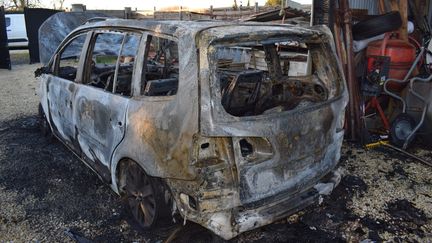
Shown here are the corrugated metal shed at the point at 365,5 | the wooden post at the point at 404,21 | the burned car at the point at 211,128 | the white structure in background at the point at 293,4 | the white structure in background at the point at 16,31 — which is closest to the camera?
the burned car at the point at 211,128

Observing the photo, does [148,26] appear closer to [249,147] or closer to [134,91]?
[134,91]

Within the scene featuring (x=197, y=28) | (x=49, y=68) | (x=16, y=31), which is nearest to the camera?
(x=197, y=28)

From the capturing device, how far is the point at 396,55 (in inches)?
210

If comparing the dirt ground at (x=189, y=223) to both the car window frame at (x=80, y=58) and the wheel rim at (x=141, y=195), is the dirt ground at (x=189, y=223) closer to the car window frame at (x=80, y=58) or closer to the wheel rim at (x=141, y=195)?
the wheel rim at (x=141, y=195)

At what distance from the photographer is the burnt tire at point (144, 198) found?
2.92 m

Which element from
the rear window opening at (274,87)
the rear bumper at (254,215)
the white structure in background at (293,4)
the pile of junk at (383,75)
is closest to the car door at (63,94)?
the rear window opening at (274,87)

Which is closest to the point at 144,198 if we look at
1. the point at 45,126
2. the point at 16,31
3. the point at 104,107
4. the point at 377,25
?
the point at 104,107

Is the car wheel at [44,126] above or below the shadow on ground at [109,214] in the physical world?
above

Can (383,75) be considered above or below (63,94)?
above

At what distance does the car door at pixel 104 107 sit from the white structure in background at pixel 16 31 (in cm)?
1389

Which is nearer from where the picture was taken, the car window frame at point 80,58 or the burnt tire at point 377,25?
the car window frame at point 80,58

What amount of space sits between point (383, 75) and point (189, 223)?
3622 mm

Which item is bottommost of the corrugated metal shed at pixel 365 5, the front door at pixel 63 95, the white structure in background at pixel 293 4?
the front door at pixel 63 95

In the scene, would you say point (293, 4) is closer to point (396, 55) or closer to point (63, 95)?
point (396, 55)
